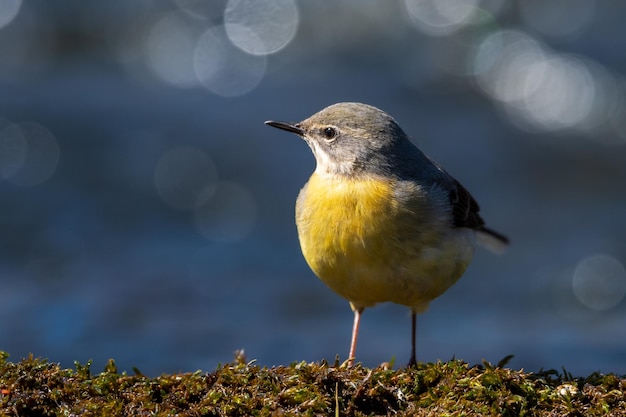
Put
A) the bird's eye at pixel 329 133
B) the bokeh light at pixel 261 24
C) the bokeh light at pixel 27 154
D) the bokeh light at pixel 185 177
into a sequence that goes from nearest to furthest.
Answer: the bird's eye at pixel 329 133 < the bokeh light at pixel 185 177 < the bokeh light at pixel 27 154 < the bokeh light at pixel 261 24

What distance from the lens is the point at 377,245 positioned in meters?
7.07

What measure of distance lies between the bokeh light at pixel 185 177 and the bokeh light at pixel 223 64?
131 inches

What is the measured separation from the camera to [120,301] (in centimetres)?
1402

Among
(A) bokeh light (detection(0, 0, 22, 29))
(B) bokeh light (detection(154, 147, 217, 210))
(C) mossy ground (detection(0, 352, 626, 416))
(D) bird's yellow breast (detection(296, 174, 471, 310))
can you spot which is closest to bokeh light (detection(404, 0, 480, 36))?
(B) bokeh light (detection(154, 147, 217, 210))

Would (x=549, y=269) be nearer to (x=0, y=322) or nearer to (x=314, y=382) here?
(x=0, y=322)

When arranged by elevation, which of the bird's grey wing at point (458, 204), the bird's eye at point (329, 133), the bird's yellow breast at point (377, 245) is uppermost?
the bird's eye at point (329, 133)

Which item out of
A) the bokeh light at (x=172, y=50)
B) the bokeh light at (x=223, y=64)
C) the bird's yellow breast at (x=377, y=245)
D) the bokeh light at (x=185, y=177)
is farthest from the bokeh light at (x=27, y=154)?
the bird's yellow breast at (x=377, y=245)

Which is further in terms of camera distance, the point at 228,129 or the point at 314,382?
the point at 228,129

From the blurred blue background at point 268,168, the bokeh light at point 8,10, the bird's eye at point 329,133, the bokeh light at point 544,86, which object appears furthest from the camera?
the bokeh light at point 8,10

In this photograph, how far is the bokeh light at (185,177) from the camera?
17328 millimetres

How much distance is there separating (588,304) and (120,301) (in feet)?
23.4

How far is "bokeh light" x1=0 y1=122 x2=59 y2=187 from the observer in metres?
17.6

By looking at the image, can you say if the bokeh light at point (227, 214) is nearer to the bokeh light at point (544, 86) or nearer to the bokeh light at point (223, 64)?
the bokeh light at point (223, 64)

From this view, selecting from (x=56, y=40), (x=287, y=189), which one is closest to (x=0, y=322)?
(x=287, y=189)
